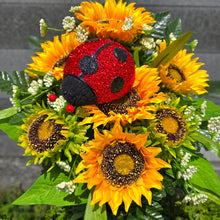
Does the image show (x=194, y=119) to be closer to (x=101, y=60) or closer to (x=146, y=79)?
(x=146, y=79)

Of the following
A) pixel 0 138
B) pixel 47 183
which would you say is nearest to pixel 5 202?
pixel 0 138

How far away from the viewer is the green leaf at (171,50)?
1.31ft

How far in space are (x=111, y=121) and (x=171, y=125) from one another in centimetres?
12

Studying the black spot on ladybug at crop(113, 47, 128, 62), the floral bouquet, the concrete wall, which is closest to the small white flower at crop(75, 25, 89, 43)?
the floral bouquet

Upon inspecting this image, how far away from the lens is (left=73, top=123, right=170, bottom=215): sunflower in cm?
40

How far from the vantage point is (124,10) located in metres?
0.48

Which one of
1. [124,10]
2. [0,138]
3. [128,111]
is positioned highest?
[124,10]

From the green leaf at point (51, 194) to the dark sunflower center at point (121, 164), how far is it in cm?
8

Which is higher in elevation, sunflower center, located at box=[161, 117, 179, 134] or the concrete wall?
the concrete wall

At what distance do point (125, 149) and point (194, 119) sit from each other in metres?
0.18

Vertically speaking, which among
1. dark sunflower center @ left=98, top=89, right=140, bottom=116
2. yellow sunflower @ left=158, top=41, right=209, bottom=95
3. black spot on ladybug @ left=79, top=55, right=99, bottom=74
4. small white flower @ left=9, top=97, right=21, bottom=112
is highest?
black spot on ladybug @ left=79, top=55, right=99, bottom=74

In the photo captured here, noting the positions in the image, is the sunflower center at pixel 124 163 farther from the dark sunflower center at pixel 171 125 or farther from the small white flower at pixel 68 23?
the small white flower at pixel 68 23

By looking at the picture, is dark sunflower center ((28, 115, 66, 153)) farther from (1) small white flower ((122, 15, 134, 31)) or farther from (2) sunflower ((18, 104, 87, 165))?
(1) small white flower ((122, 15, 134, 31))

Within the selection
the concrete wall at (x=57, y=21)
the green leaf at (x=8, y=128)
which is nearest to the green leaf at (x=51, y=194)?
the green leaf at (x=8, y=128)
